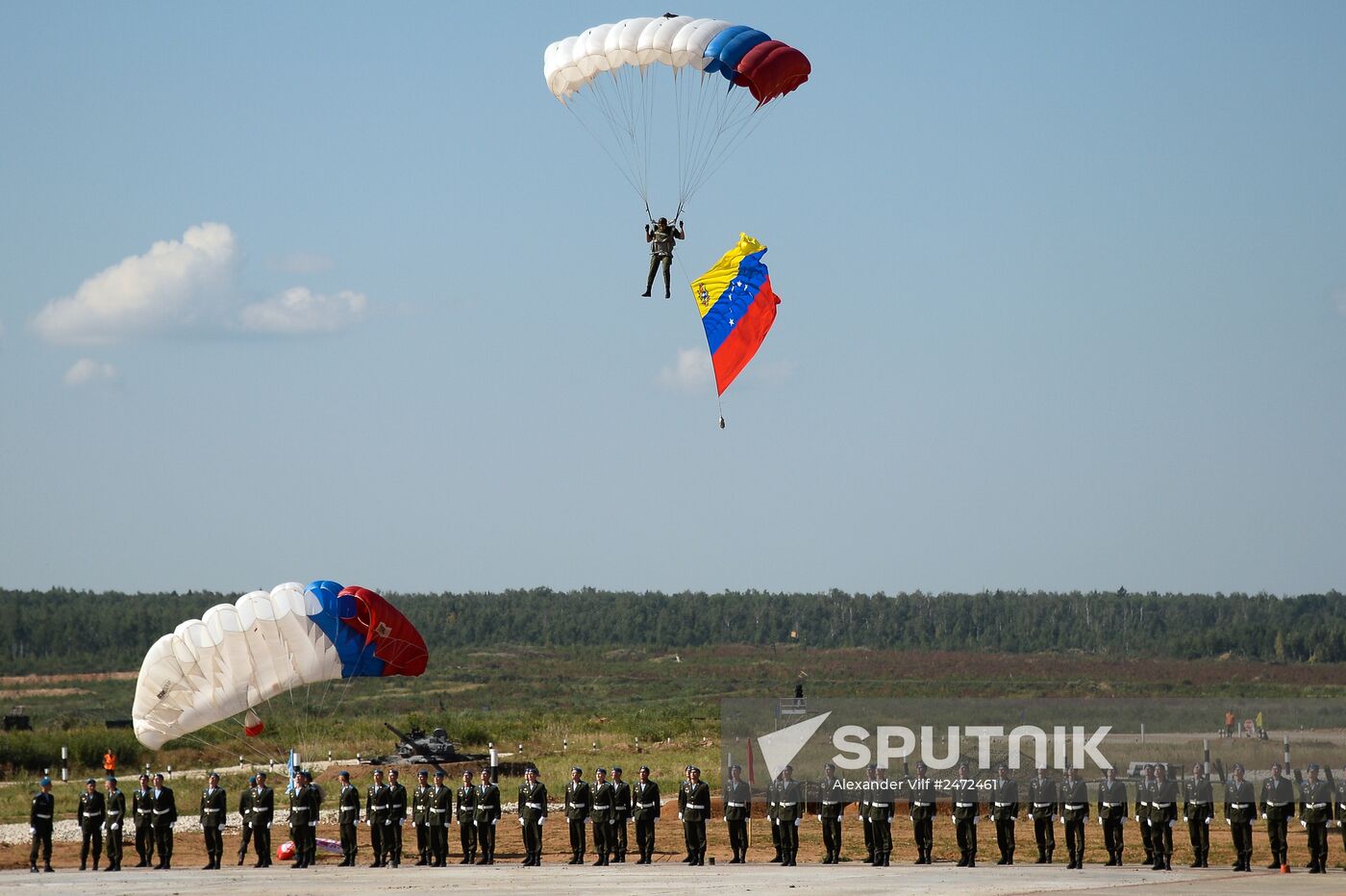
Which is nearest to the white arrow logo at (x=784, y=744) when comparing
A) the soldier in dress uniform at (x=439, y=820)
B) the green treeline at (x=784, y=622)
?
the soldier in dress uniform at (x=439, y=820)

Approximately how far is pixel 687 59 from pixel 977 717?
30.6 metres

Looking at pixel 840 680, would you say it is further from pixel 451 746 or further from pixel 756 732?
pixel 451 746

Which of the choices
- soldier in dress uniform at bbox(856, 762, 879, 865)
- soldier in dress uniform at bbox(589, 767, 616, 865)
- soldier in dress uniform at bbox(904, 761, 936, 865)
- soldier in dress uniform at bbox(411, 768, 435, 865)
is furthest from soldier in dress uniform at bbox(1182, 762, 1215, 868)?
soldier in dress uniform at bbox(411, 768, 435, 865)

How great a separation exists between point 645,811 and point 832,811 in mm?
2392

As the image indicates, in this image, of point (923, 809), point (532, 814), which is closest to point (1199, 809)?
point (923, 809)

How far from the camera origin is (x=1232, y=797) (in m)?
22.0

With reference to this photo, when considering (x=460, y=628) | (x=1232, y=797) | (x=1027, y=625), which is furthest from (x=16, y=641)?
(x=1232, y=797)

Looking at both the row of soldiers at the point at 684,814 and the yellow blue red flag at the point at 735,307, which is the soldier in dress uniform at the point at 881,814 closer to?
the row of soldiers at the point at 684,814

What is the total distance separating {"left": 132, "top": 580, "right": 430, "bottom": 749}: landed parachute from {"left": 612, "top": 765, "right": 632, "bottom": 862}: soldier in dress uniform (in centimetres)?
698

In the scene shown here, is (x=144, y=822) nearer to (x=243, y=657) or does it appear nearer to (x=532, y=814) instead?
(x=243, y=657)

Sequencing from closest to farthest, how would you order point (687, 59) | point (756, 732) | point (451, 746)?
point (687, 59) < point (451, 746) < point (756, 732)

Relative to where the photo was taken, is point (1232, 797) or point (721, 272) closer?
point (1232, 797)

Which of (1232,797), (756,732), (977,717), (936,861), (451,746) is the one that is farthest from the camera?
(977,717)

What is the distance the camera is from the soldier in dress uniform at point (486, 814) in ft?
77.6
